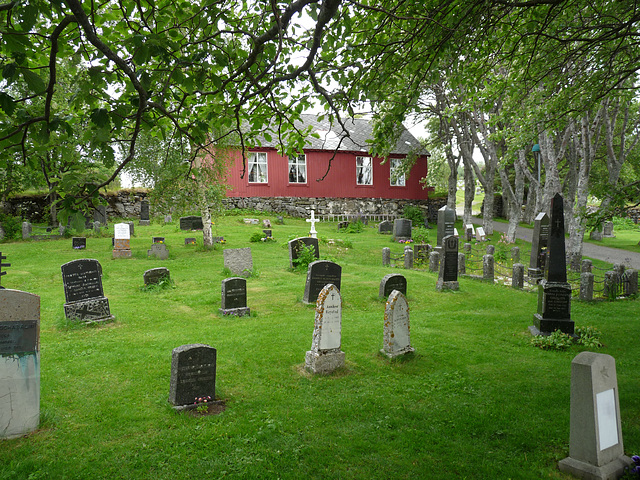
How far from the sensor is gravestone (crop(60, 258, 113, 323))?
9.60 meters

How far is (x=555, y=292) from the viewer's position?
9273 millimetres

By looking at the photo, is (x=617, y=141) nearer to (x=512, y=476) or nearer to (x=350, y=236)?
(x=350, y=236)

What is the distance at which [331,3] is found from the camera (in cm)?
408

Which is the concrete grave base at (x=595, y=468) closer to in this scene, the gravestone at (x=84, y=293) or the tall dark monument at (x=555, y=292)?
the tall dark monument at (x=555, y=292)

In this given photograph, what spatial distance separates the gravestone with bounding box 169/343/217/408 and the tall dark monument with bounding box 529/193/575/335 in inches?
273

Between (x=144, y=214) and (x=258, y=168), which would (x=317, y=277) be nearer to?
(x=144, y=214)

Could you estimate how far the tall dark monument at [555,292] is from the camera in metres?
9.20

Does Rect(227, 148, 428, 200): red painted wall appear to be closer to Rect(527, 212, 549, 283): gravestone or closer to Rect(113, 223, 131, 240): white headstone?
Rect(113, 223, 131, 240): white headstone

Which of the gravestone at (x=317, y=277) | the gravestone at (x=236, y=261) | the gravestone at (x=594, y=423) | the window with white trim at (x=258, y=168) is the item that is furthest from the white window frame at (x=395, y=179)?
the gravestone at (x=594, y=423)

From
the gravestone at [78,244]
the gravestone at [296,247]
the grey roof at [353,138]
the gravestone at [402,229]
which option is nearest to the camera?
the gravestone at [296,247]

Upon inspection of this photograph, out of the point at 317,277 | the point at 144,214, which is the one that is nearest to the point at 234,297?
the point at 317,277

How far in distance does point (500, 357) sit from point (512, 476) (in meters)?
3.85

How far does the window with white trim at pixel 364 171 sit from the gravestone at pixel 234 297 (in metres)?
26.2

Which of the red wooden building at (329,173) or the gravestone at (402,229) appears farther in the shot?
the red wooden building at (329,173)
